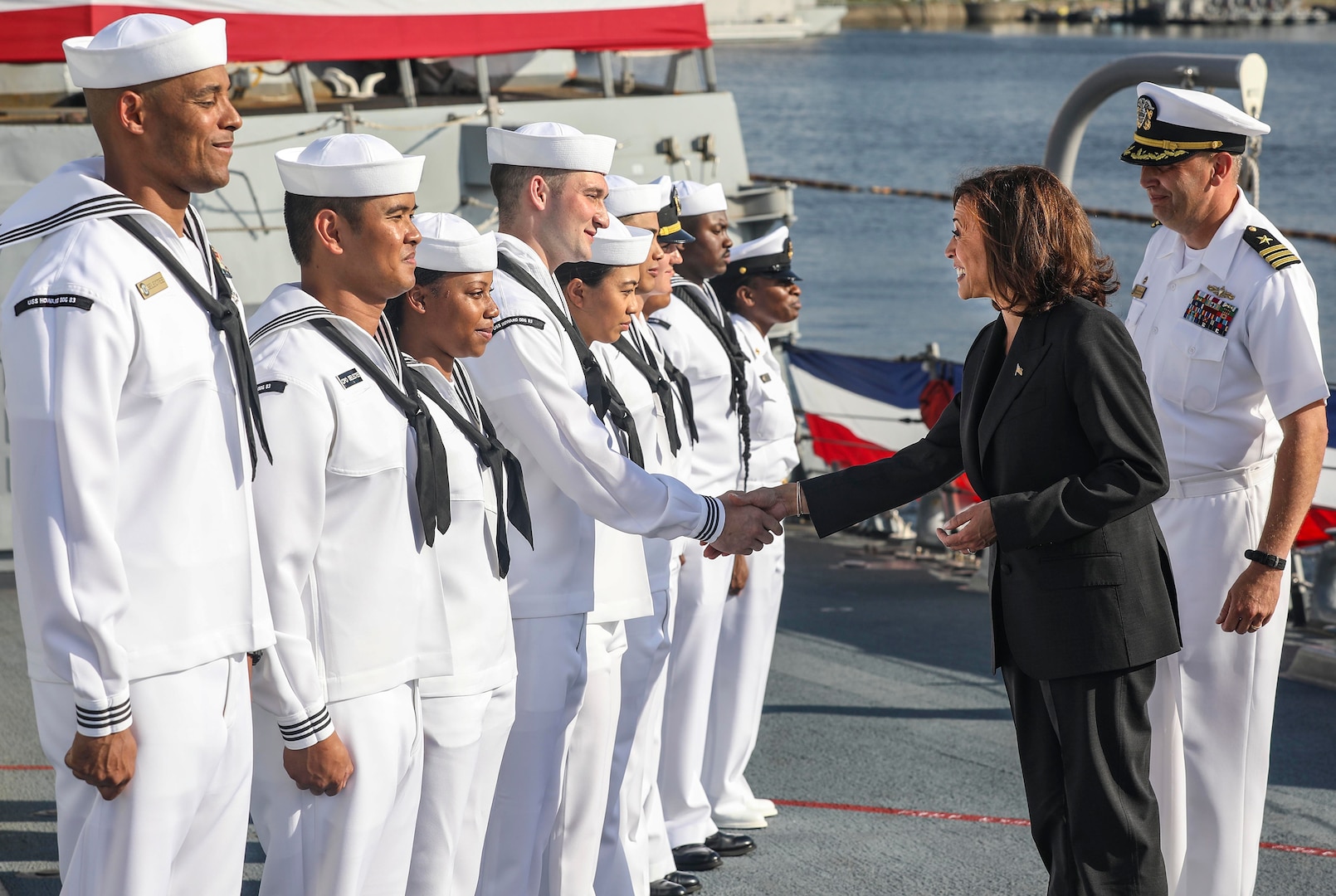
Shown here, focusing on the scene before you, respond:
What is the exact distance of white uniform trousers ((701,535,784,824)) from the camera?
4.53 meters

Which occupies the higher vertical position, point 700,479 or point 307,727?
point 307,727

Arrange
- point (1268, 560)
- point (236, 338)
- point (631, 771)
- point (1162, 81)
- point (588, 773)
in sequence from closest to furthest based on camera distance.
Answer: point (236, 338), point (1268, 560), point (588, 773), point (631, 771), point (1162, 81)

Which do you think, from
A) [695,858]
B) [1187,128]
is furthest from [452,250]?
[695,858]

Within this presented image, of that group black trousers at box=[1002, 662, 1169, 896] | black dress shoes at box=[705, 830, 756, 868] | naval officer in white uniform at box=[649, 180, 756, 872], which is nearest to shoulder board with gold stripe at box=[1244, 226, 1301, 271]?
black trousers at box=[1002, 662, 1169, 896]

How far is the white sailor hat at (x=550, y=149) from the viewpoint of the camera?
339 centimetres

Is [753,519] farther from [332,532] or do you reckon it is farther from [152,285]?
[152,285]

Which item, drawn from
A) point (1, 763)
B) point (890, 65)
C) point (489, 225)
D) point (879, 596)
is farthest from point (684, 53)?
point (890, 65)

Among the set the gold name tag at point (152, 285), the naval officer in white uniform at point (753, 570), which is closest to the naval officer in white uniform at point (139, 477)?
the gold name tag at point (152, 285)

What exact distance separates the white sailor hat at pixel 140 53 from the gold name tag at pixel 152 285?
0.30 metres

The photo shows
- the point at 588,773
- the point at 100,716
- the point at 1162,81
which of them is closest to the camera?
the point at 100,716

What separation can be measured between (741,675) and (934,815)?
27.6 inches

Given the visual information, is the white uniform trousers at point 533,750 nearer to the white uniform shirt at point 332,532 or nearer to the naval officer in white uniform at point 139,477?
the white uniform shirt at point 332,532

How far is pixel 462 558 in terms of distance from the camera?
274 cm

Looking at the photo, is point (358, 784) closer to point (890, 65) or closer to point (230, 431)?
point (230, 431)
